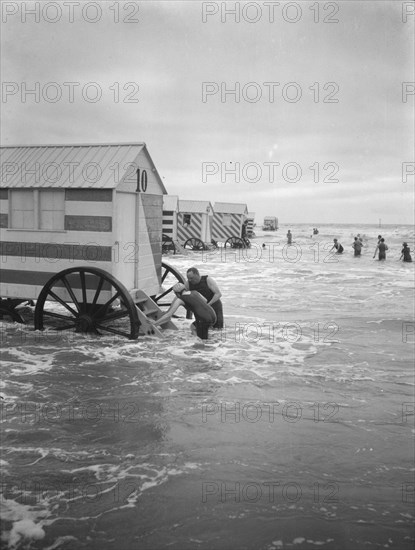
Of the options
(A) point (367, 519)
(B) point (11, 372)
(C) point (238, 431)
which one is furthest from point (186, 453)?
(B) point (11, 372)

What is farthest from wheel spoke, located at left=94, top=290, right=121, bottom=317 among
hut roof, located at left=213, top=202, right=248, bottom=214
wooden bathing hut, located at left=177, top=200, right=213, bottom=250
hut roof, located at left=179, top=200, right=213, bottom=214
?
hut roof, located at left=213, top=202, right=248, bottom=214

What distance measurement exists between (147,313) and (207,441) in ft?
16.1

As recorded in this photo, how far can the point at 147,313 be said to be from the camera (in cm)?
977

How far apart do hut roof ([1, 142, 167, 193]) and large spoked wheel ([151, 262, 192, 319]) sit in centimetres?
246

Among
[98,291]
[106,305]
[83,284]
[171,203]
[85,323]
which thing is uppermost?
[171,203]

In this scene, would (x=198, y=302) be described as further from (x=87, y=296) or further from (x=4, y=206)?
(x=4, y=206)

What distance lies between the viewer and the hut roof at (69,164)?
9055mm

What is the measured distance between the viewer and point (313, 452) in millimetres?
4855

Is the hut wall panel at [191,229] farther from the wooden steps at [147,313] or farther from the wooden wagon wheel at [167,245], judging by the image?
the wooden steps at [147,313]

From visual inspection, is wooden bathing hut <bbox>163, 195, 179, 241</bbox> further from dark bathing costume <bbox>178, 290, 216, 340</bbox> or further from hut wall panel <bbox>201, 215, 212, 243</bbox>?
dark bathing costume <bbox>178, 290, 216, 340</bbox>

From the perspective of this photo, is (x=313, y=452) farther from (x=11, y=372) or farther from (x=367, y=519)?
(x=11, y=372)

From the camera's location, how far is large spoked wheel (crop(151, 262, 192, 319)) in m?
11.2

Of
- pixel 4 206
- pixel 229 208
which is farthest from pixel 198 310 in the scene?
pixel 229 208

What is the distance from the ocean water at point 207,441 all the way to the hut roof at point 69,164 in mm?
2737
